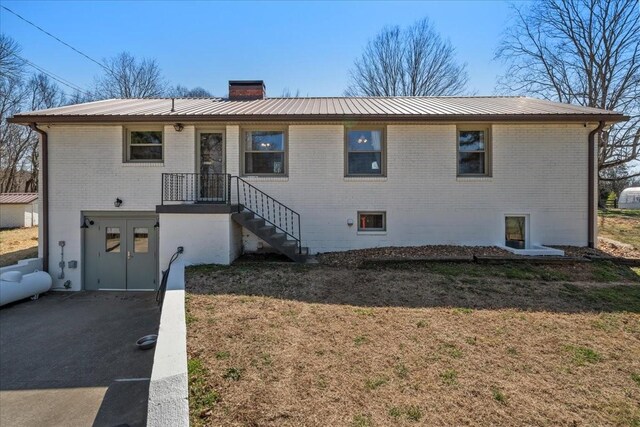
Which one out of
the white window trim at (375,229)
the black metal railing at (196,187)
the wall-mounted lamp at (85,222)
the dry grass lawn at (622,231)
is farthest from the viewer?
the dry grass lawn at (622,231)

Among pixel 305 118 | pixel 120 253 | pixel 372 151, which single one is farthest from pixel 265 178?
pixel 120 253

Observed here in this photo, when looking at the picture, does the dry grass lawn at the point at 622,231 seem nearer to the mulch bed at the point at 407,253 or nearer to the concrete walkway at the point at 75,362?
the mulch bed at the point at 407,253

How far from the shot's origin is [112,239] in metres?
8.56

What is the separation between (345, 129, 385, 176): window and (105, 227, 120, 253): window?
6.70m

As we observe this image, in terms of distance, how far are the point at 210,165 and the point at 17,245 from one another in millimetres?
9662

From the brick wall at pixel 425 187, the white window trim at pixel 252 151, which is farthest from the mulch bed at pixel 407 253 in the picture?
the white window trim at pixel 252 151

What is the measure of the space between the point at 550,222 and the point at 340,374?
8.57 m

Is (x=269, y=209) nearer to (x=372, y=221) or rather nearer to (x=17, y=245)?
(x=372, y=221)

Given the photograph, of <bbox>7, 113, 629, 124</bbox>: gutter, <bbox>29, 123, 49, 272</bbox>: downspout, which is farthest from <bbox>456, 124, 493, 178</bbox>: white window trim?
<bbox>29, 123, 49, 272</bbox>: downspout

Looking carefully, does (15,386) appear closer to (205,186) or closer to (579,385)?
(205,186)

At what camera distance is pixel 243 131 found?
8.75m

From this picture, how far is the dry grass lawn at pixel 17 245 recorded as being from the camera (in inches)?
A: 396

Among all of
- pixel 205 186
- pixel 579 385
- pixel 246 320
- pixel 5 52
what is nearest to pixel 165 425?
pixel 246 320

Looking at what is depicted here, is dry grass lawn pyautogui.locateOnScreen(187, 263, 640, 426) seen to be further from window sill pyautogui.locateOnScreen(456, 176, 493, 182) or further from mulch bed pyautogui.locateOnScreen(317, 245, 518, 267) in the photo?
window sill pyautogui.locateOnScreen(456, 176, 493, 182)
